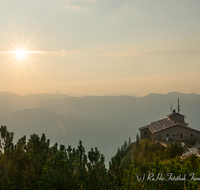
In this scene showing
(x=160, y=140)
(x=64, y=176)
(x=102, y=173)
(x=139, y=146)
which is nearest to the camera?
(x=64, y=176)

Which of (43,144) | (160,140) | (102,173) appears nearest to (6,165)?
(43,144)

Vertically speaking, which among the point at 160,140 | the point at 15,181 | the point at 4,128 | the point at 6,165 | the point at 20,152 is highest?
the point at 160,140

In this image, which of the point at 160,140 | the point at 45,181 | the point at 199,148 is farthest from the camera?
the point at 160,140

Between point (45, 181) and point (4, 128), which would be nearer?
point (45, 181)

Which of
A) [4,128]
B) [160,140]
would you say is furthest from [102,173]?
[160,140]

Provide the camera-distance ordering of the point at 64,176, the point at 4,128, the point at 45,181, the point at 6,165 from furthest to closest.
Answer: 1. the point at 4,128
2. the point at 6,165
3. the point at 64,176
4. the point at 45,181

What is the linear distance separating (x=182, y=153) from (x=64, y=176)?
94.0 ft

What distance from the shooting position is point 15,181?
11617 millimetres

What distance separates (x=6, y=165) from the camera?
12.4 m

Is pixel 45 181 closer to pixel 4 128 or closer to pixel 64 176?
pixel 64 176

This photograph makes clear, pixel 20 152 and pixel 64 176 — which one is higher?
pixel 20 152

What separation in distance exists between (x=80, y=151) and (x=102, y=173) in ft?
8.11

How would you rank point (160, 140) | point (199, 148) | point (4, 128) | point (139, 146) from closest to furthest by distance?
point (4, 128) → point (199, 148) → point (160, 140) → point (139, 146)

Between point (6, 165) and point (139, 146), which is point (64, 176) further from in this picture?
point (139, 146)
